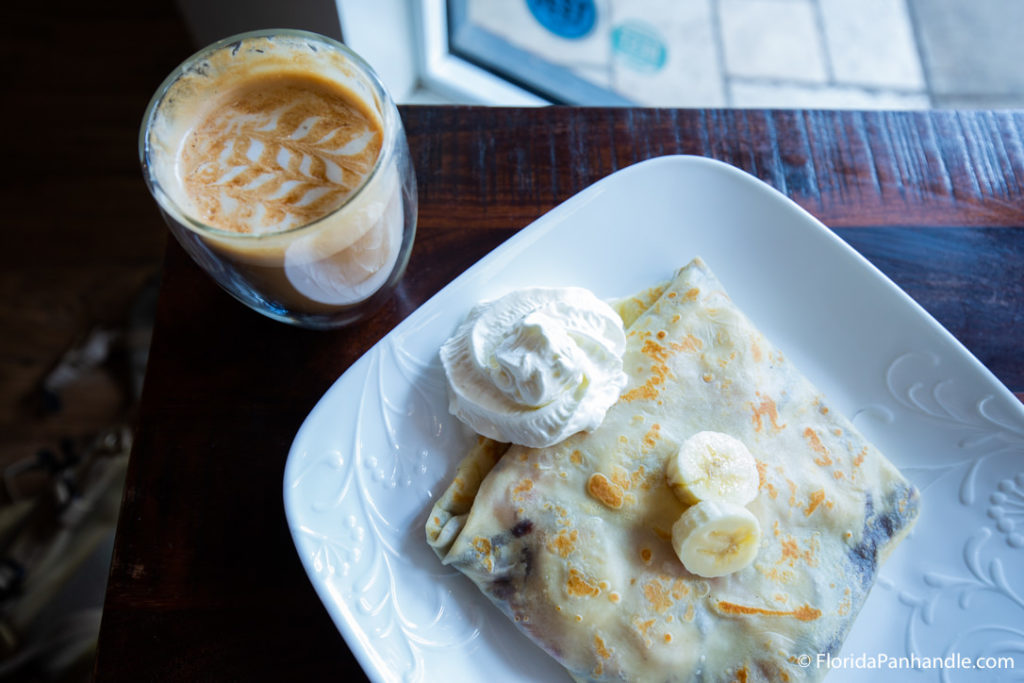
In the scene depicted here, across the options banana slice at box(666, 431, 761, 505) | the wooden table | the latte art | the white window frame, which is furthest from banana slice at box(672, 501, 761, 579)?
the white window frame

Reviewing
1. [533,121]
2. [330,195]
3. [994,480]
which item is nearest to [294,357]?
[330,195]

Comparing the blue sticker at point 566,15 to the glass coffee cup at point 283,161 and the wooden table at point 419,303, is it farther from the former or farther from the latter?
the glass coffee cup at point 283,161

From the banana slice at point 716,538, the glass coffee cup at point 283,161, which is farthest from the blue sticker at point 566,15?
the banana slice at point 716,538

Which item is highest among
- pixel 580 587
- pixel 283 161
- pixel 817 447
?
pixel 283 161

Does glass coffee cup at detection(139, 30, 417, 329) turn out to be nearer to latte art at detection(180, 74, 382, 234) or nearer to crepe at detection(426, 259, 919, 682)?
latte art at detection(180, 74, 382, 234)

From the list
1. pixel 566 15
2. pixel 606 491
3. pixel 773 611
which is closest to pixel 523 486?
pixel 606 491

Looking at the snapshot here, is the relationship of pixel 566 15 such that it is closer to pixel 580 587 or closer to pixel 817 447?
pixel 817 447
